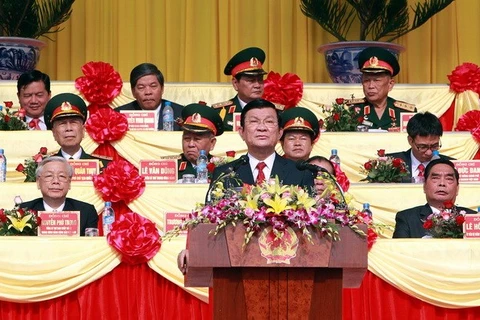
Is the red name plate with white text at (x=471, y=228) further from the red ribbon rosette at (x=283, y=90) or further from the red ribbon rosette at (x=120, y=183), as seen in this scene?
the red ribbon rosette at (x=283, y=90)

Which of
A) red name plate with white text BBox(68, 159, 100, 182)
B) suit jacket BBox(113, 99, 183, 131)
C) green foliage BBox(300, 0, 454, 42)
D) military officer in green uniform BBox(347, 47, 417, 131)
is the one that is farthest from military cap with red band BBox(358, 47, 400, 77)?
red name plate with white text BBox(68, 159, 100, 182)

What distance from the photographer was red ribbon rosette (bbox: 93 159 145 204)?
6.15 m

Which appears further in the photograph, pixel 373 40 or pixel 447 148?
pixel 373 40

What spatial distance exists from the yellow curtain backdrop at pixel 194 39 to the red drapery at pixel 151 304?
4301mm

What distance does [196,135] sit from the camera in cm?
668

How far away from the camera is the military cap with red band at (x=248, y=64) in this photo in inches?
299

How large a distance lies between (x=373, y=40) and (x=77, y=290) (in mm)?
4057

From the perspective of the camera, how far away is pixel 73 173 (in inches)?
247

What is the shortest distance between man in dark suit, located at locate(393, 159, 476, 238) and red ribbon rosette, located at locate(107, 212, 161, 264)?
1.22m

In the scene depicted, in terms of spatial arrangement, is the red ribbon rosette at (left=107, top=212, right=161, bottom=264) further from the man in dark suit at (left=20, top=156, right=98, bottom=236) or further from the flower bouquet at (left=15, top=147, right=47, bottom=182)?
the flower bouquet at (left=15, top=147, right=47, bottom=182)

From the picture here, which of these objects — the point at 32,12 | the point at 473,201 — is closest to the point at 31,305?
the point at 473,201

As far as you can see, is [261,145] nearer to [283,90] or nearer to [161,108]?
[161,108]

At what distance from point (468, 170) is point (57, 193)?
7.01ft

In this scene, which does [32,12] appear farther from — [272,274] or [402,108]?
[272,274]
